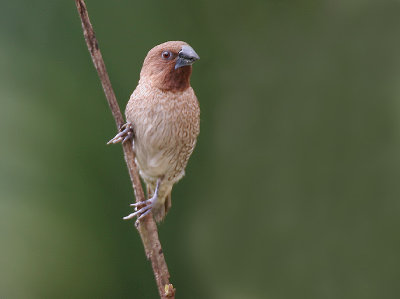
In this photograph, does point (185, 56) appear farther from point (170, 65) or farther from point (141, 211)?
point (141, 211)

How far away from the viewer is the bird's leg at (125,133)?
0.80 meters

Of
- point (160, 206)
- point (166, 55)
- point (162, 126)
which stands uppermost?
point (166, 55)

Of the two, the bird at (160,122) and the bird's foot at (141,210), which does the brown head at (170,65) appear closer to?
the bird at (160,122)

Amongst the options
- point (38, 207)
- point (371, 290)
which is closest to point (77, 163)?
point (38, 207)

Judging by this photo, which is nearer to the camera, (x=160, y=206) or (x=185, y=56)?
(x=185, y=56)

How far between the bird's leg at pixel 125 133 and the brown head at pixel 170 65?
0.08 metres

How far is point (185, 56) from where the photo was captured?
78 cm

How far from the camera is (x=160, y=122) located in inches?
34.4

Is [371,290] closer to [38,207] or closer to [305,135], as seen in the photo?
[305,135]

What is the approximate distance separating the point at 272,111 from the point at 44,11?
0.69 meters

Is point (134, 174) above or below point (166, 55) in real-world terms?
below

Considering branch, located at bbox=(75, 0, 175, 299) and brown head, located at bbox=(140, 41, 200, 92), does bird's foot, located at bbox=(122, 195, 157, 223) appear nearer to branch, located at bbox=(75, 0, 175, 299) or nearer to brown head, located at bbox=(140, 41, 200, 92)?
branch, located at bbox=(75, 0, 175, 299)

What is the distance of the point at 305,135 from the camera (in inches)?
66.3

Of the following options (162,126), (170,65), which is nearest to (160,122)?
(162,126)
